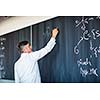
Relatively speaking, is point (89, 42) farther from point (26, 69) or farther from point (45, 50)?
point (26, 69)

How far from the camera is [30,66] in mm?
1937

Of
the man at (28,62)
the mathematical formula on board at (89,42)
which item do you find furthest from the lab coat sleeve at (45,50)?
the mathematical formula on board at (89,42)

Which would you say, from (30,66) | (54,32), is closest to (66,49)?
(54,32)

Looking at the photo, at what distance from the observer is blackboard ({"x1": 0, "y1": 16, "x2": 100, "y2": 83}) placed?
73.7 inches

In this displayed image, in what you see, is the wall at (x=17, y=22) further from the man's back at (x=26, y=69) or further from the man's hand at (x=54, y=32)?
the man's back at (x=26, y=69)

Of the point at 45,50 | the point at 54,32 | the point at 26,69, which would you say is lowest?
the point at 26,69

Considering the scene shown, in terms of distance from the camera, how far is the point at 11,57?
194cm

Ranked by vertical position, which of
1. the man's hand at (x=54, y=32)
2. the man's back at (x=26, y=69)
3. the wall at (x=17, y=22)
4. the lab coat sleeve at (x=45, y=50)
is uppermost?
the wall at (x=17, y=22)

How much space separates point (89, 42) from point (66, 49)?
0.16 m

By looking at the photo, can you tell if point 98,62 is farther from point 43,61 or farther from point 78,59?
point 43,61

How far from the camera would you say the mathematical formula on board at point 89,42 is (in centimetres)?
187

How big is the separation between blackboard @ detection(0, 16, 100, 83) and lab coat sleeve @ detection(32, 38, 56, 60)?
0.07ft
